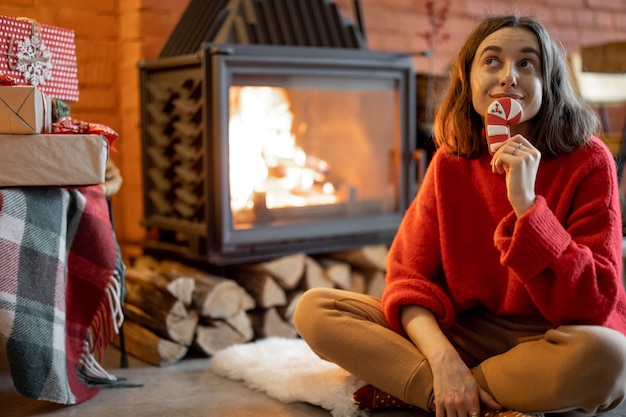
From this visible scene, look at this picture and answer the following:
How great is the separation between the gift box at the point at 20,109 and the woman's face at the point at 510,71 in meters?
0.89

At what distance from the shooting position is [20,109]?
163 cm

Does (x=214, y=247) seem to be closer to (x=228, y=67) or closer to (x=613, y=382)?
(x=228, y=67)

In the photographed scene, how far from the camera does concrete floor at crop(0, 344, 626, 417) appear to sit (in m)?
1.77

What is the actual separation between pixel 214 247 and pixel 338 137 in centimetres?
58

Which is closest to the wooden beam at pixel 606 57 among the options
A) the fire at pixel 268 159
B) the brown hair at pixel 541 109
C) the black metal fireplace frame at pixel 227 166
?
the black metal fireplace frame at pixel 227 166

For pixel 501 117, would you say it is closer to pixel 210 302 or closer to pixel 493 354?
pixel 493 354

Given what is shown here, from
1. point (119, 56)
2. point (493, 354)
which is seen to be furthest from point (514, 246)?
point (119, 56)

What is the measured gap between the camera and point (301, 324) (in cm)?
180

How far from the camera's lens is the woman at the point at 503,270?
1496 mm

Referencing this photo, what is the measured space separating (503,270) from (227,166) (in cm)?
91

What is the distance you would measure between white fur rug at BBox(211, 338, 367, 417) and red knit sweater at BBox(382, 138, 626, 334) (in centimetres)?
20

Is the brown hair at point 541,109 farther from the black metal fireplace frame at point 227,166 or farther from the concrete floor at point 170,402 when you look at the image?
the black metal fireplace frame at point 227,166

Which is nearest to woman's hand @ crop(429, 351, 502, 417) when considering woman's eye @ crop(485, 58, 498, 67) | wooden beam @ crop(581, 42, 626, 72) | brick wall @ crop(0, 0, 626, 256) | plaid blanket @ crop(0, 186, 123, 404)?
woman's eye @ crop(485, 58, 498, 67)

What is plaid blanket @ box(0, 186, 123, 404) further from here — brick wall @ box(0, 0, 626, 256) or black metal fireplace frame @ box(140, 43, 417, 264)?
brick wall @ box(0, 0, 626, 256)
